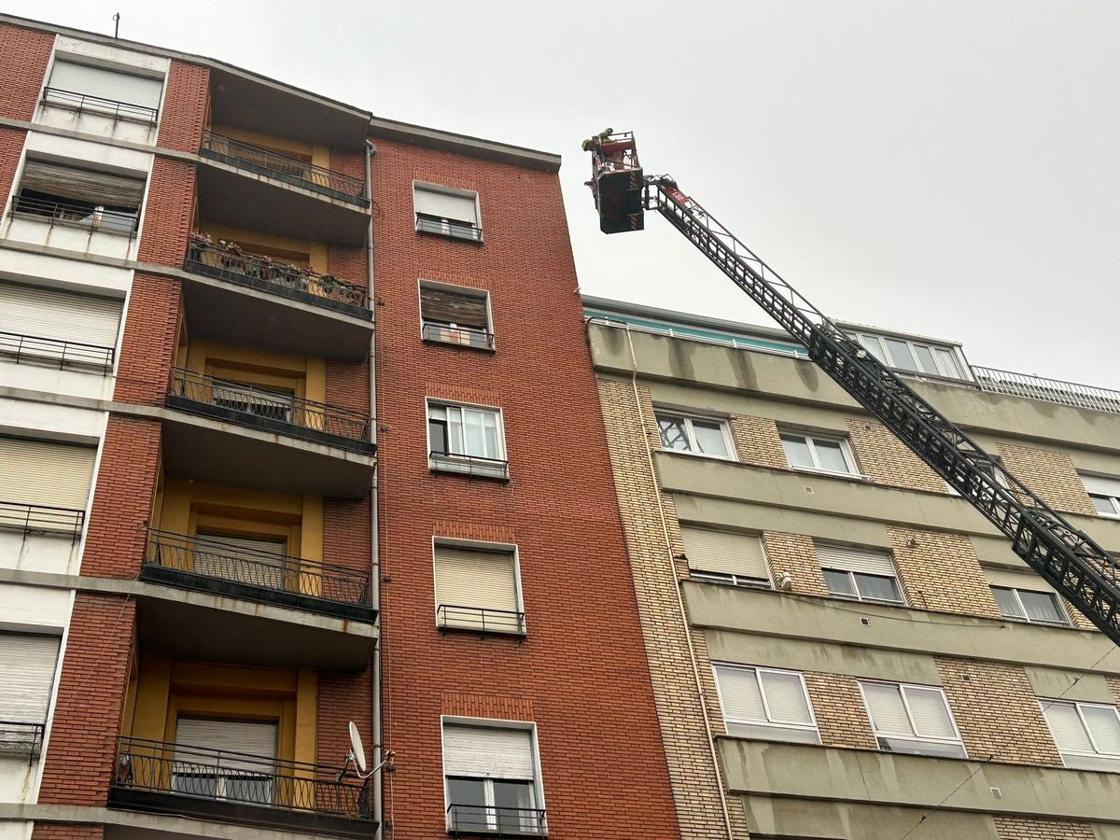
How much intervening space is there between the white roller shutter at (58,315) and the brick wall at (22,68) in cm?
480

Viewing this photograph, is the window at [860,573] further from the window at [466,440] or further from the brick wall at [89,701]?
the brick wall at [89,701]

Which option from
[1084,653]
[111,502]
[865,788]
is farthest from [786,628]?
[111,502]

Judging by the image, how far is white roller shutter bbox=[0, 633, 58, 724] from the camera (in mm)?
15406

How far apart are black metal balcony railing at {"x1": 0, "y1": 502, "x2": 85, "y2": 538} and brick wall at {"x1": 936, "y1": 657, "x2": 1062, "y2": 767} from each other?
50.9 feet

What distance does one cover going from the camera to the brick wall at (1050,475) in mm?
27547

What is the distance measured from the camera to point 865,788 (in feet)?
66.8

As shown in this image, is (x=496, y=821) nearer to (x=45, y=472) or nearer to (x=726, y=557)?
(x=726, y=557)

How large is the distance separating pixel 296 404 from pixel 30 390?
4654 mm

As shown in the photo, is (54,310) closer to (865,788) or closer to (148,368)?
(148,368)

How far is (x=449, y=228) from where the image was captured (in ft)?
88.9

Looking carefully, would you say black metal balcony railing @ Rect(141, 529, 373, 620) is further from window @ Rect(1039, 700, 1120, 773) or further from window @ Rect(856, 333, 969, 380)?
window @ Rect(856, 333, 969, 380)

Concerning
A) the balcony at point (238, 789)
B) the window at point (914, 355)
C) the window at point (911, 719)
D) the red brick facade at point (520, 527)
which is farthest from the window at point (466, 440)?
the window at point (914, 355)

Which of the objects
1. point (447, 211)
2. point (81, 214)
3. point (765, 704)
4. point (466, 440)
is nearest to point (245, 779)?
point (466, 440)

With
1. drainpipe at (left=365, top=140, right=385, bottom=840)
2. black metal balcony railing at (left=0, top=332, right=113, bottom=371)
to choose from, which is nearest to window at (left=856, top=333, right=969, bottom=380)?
drainpipe at (left=365, top=140, right=385, bottom=840)
